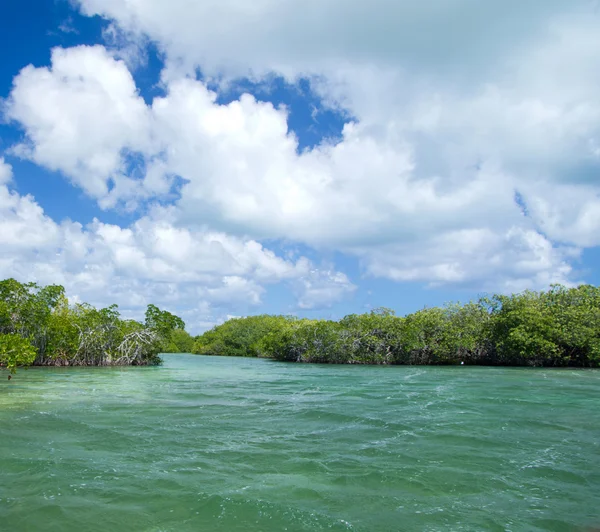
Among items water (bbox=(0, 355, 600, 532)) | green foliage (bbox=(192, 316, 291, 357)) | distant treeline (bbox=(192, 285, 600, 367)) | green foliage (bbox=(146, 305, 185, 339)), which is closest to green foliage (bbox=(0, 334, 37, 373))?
water (bbox=(0, 355, 600, 532))

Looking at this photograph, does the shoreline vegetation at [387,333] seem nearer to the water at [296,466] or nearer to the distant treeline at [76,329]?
the distant treeline at [76,329]

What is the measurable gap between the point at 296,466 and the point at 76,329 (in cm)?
3737

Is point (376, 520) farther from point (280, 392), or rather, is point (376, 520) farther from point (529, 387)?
point (529, 387)

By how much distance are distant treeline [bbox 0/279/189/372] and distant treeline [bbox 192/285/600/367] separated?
63.4 feet

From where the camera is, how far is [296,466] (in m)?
9.74

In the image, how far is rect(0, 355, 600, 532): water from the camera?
7.20m

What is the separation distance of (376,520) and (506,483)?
3.28 metres

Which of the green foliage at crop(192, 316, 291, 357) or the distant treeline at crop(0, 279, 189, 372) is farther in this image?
the green foliage at crop(192, 316, 291, 357)

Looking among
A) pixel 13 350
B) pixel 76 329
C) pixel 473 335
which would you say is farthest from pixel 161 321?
pixel 473 335

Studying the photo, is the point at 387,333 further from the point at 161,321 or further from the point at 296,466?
the point at 296,466

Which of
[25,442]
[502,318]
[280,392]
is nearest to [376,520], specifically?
[25,442]

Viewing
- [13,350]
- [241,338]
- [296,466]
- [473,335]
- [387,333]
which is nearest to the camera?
[296,466]

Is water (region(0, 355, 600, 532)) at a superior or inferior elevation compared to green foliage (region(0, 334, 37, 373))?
inferior

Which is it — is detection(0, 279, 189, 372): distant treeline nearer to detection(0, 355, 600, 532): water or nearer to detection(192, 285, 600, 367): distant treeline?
detection(192, 285, 600, 367): distant treeline
